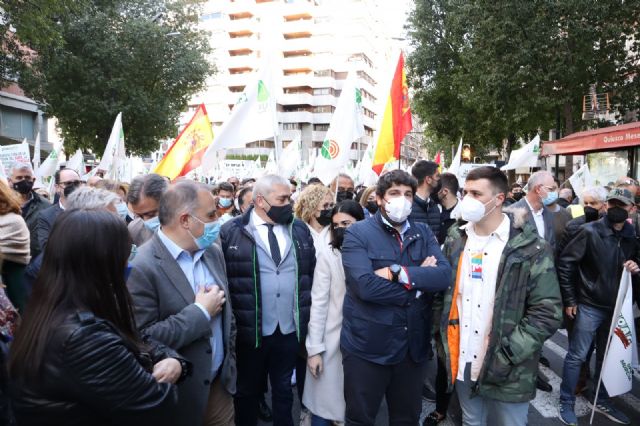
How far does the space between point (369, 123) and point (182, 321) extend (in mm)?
80952

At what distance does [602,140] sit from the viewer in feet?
49.3

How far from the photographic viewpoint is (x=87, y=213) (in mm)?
1916

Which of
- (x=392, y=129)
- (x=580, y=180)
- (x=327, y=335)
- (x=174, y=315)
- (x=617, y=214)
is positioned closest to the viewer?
(x=174, y=315)

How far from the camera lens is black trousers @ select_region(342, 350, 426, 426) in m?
3.20

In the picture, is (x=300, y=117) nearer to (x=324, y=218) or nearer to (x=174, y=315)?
(x=324, y=218)

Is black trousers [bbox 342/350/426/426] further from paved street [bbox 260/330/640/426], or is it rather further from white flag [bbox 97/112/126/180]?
white flag [bbox 97/112/126/180]

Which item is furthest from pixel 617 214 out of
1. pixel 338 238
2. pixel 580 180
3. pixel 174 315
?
pixel 580 180

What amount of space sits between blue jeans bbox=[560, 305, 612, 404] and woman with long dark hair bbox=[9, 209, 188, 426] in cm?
367

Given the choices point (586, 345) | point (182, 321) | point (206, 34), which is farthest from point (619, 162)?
point (206, 34)

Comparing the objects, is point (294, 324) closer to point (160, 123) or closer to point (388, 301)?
point (388, 301)

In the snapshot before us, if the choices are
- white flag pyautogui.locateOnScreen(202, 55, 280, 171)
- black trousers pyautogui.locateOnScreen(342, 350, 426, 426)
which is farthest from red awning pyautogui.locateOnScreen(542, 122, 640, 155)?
black trousers pyautogui.locateOnScreen(342, 350, 426, 426)

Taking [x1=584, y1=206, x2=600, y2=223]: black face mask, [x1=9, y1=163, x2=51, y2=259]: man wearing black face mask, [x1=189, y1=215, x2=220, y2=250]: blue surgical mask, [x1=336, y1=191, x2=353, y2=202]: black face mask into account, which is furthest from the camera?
[x1=336, y1=191, x2=353, y2=202]: black face mask

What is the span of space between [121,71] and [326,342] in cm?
2221

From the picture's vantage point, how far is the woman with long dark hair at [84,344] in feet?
5.42
